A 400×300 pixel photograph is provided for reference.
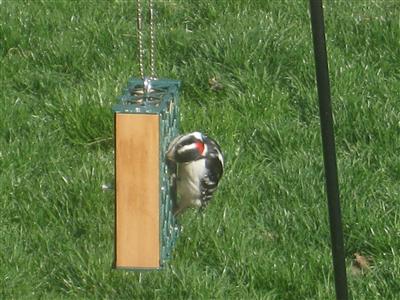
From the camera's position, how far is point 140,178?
311 centimetres

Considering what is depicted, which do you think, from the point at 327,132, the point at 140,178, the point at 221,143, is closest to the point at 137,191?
the point at 140,178

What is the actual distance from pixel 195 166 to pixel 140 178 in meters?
0.27

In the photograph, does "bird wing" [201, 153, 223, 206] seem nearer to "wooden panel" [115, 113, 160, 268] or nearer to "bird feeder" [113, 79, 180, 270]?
"bird feeder" [113, 79, 180, 270]

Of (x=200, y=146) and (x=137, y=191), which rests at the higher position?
(x=200, y=146)

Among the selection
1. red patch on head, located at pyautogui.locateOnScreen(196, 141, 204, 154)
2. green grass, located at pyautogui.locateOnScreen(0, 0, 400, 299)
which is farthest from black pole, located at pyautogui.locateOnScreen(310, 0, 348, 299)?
green grass, located at pyautogui.locateOnScreen(0, 0, 400, 299)

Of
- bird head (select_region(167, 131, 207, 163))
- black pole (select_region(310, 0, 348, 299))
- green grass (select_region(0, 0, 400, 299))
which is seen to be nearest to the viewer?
black pole (select_region(310, 0, 348, 299))

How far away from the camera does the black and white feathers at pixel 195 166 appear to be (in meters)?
3.30

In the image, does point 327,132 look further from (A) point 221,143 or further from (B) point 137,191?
(A) point 221,143

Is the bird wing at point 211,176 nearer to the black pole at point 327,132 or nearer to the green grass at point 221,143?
the black pole at point 327,132

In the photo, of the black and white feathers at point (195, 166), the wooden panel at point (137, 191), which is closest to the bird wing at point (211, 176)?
the black and white feathers at point (195, 166)

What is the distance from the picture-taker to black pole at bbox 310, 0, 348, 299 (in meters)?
2.96

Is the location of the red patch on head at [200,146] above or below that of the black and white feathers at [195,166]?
above

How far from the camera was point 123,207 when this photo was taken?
3148 millimetres

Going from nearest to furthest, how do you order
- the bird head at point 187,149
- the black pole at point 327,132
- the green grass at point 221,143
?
the black pole at point 327,132, the bird head at point 187,149, the green grass at point 221,143
